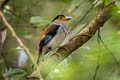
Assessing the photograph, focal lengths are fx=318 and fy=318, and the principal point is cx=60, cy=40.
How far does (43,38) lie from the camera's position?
293 cm

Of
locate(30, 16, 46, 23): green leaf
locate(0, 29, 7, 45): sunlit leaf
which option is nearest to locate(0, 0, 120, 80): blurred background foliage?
locate(30, 16, 46, 23): green leaf

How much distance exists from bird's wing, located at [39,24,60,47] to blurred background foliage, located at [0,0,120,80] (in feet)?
0.23

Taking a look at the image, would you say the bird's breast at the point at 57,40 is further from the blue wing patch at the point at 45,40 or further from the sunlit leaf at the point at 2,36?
the sunlit leaf at the point at 2,36

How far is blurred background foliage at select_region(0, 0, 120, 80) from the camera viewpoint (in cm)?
125

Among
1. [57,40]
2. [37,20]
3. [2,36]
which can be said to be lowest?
[57,40]

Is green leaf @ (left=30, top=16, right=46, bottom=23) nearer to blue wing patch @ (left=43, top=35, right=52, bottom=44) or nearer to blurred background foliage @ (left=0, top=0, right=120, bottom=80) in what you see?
blurred background foliage @ (left=0, top=0, right=120, bottom=80)

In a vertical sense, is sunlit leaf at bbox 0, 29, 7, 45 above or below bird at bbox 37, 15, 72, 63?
above

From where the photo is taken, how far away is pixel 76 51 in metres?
2.34

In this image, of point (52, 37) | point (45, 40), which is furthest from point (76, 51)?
point (52, 37)

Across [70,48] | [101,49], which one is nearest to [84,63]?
[101,49]

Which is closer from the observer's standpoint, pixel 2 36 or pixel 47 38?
pixel 47 38

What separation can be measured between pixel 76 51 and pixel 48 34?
734 millimetres

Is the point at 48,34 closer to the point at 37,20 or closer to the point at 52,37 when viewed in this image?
the point at 52,37

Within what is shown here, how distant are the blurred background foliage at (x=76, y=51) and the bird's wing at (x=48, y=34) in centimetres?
7
